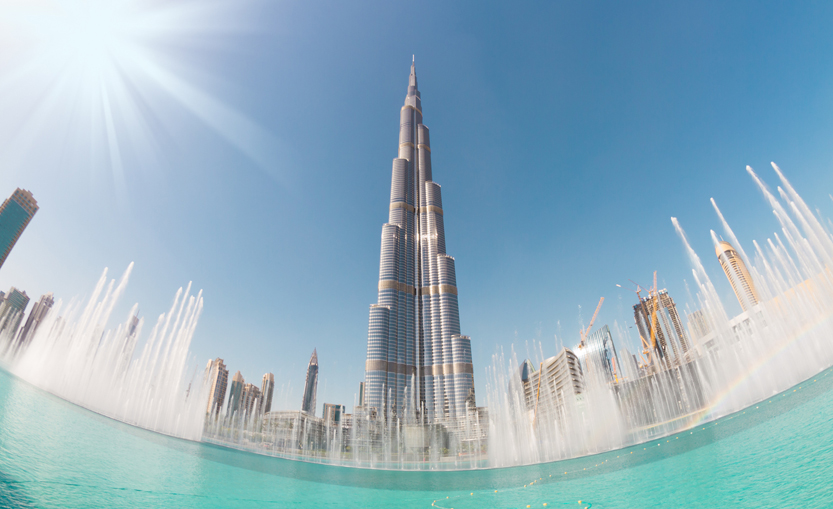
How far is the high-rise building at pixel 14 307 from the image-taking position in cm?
11965

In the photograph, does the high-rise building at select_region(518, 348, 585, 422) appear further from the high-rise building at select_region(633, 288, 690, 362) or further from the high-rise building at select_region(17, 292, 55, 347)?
the high-rise building at select_region(17, 292, 55, 347)

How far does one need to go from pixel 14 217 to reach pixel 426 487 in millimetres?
160048

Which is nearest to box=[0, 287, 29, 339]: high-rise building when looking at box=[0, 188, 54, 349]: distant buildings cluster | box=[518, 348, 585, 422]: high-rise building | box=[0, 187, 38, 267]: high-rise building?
box=[0, 188, 54, 349]: distant buildings cluster

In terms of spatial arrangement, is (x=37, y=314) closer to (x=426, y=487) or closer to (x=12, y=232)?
(x=12, y=232)

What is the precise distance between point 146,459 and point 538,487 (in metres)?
39.8

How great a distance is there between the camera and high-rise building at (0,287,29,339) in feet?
393

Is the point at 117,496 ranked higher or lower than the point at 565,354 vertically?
lower

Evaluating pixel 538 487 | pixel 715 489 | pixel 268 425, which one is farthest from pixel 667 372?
pixel 268 425

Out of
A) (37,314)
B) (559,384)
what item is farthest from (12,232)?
(559,384)

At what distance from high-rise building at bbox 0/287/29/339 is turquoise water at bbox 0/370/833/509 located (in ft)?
419

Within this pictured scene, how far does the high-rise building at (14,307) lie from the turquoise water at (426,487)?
419 feet

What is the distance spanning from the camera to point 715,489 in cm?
1845

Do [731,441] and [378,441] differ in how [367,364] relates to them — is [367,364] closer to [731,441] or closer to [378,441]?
[378,441]

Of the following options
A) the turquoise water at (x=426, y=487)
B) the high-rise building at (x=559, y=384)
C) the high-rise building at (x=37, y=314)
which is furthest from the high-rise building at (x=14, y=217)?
the high-rise building at (x=559, y=384)
